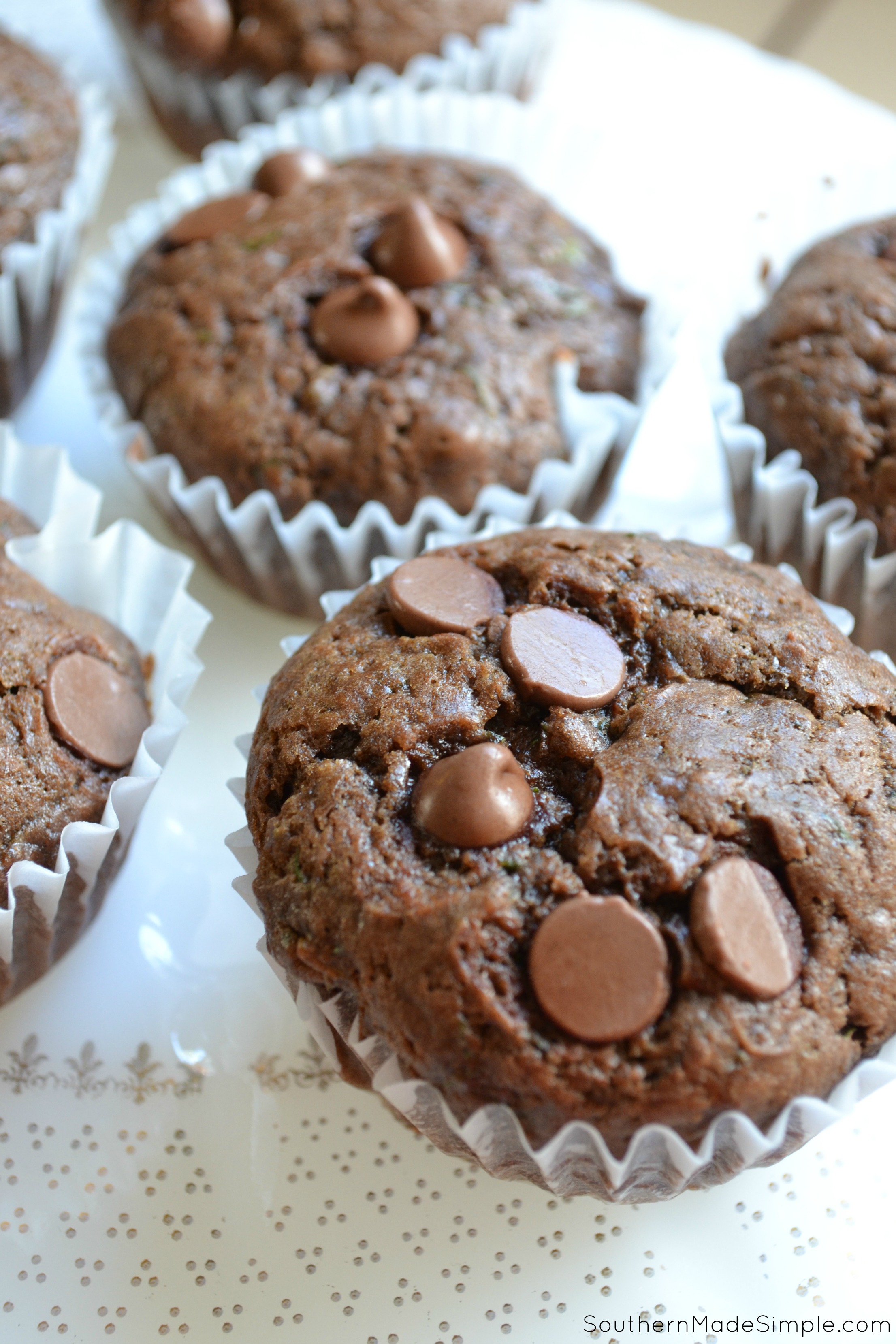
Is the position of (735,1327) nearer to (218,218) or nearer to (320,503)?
(320,503)

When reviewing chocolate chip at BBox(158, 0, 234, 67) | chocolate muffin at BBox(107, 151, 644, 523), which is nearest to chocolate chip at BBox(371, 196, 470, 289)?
chocolate muffin at BBox(107, 151, 644, 523)

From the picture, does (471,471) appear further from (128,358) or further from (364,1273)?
(364,1273)

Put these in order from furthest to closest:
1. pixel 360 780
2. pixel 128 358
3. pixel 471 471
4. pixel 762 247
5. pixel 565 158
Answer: pixel 565 158 < pixel 762 247 < pixel 128 358 < pixel 471 471 < pixel 360 780

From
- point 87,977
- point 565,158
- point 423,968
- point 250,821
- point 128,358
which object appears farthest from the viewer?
point 565,158

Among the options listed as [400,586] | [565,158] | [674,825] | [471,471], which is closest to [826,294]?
[471,471]

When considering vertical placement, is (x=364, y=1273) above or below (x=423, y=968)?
below

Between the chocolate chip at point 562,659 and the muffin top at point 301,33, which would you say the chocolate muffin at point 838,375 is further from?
the muffin top at point 301,33
